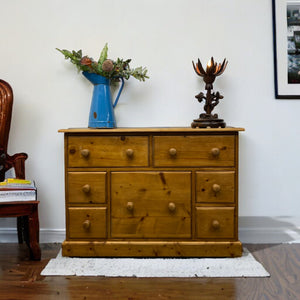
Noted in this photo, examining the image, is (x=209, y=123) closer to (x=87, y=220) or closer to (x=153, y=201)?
(x=153, y=201)

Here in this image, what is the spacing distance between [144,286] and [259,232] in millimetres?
1164

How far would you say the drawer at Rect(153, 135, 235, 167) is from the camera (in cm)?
254

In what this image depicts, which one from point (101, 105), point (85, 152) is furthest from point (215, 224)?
point (101, 105)

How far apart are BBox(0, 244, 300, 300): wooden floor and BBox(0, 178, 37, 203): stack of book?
0.42 metres

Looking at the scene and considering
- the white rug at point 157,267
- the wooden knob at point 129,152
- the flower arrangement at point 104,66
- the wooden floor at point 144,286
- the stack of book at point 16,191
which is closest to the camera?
the wooden floor at point 144,286

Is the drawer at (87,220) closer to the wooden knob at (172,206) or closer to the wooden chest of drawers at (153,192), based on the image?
the wooden chest of drawers at (153,192)

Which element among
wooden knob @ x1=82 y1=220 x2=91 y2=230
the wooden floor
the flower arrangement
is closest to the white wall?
the flower arrangement

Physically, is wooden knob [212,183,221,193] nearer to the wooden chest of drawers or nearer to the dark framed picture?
the wooden chest of drawers

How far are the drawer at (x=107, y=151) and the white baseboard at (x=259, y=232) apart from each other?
28.1 inches

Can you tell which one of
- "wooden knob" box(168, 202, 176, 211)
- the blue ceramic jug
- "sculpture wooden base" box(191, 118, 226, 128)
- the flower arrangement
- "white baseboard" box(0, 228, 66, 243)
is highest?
the flower arrangement

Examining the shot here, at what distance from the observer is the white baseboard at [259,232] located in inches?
116

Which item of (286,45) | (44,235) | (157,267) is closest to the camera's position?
(157,267)

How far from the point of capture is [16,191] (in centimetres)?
245

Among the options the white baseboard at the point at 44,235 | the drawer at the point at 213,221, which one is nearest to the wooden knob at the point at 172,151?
the drawer at the point at 213,221
